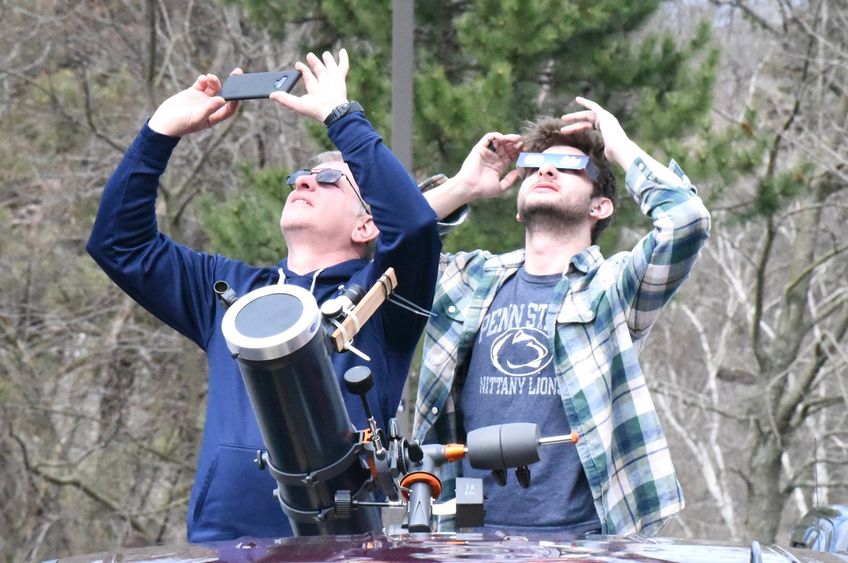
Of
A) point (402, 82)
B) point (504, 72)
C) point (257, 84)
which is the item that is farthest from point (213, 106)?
point (504, 72)

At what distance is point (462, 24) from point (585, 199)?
523 cm

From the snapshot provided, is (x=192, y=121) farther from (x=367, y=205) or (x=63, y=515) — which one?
(x=63, y=515)

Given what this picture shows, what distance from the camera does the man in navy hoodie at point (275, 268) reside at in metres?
4.44

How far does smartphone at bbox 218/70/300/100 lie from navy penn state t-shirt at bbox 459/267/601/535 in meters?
1.09

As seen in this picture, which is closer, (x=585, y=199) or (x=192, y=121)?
(x=192, y=121)

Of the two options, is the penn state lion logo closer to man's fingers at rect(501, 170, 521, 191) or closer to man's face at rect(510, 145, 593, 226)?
man's face at rect(510, 145, 593, 226)

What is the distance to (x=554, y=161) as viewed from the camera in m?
5.23

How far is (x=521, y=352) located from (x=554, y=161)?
2.28 ft

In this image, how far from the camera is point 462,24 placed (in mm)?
10266

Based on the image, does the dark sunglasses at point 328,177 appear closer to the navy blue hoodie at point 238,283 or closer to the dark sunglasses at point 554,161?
the navy blue hoodie at point 238,283

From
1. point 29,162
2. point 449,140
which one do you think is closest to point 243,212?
point 449,140

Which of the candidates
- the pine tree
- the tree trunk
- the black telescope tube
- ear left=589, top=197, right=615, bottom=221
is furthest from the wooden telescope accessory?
the tree trunk

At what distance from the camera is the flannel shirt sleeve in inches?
190

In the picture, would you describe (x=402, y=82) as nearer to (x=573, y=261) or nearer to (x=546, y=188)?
(x=546, y=188)
